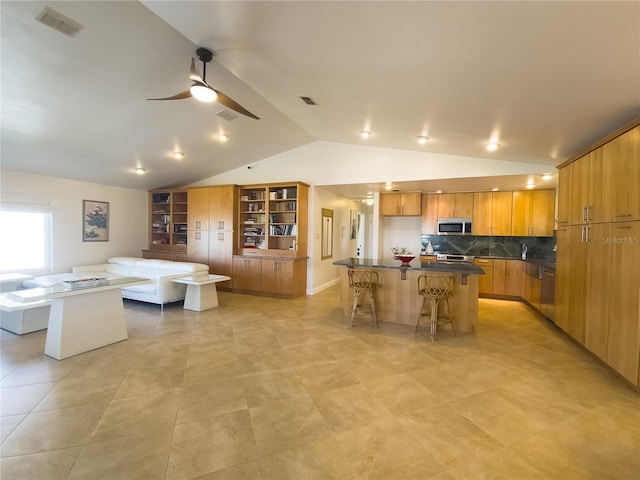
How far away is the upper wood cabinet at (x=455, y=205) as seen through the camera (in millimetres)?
6176

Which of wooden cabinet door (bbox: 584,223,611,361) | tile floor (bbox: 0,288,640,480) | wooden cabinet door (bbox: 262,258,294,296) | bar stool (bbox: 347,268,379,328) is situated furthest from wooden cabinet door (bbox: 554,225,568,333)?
wooden cabinet door (bbox: 262,258,294,296)

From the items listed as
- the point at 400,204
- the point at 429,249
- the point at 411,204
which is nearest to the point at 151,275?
the point at 400,204

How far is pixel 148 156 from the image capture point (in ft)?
17.2

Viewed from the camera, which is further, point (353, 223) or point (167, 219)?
point (353, 223)

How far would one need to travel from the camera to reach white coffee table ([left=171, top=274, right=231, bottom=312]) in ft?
16.1

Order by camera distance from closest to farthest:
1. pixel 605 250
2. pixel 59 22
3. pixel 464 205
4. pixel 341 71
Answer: pixel 59 22 → pixel 341 71 → pixel 605 250 → pixel 464 205

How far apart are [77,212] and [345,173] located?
560cm

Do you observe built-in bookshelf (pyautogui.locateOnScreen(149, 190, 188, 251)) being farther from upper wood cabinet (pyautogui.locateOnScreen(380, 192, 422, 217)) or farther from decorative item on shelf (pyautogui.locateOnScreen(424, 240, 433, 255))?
decorative item on shelf (pyautogui.locateOnScreen(424, 240, 433, 255))

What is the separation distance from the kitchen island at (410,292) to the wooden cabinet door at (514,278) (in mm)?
2147

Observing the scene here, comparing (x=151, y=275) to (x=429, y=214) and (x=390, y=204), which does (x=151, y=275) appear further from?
(x=429, y=214)

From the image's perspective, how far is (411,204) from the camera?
A: 20.9ft

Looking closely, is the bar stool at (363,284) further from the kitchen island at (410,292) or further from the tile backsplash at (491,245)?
the tile backsplash at (491,245)

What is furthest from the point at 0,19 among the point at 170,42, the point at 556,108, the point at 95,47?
the point at 556,108

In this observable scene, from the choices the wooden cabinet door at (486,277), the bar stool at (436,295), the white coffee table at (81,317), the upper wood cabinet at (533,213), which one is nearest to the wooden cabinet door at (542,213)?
the upper wood cabinet at (533,213)
